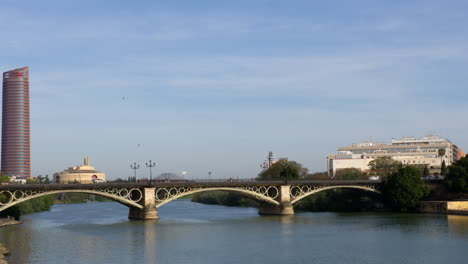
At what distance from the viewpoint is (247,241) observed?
59312mm

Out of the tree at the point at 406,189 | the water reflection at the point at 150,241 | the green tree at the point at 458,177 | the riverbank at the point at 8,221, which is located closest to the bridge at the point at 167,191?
the riverbank at the point at 8,221

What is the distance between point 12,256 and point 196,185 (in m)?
38.3

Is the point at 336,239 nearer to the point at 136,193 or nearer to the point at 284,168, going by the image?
the point at 136,193

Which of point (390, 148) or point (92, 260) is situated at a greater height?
point (390, 148)

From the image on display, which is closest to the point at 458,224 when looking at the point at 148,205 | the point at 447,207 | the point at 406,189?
the point at 447,207

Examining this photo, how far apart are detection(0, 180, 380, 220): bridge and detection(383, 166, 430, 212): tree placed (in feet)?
12.0

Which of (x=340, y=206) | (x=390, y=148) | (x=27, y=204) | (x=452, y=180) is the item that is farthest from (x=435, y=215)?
(x=390, y=148)

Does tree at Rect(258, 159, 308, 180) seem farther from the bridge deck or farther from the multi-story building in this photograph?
the multi-story building

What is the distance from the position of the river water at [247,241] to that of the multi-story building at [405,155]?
95942 mm

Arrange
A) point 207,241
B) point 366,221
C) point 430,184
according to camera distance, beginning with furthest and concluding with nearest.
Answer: point 430,184 < point 366,221 < point 207,241

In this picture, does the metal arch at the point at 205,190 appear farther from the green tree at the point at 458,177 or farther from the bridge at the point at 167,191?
the green tree at the point at 458,177

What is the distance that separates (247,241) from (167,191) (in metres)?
27.4

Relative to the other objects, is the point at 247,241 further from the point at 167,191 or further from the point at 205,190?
the point at 167,191

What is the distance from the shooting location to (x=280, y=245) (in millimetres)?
56062
